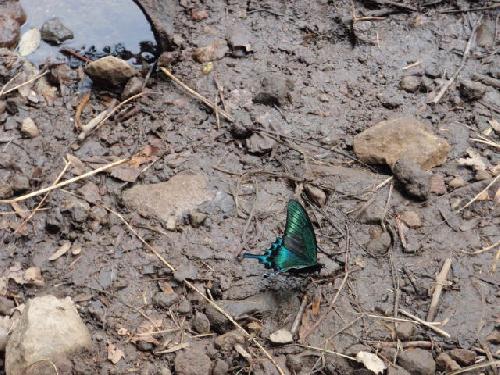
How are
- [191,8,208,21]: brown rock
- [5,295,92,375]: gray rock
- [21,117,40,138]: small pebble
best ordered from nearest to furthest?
[5,295,92,375]: gray rock → [21,117,40,138]: small pebble → [191,8,208,21]: brown rock

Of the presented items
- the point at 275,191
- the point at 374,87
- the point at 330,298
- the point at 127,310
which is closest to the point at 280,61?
the point at 374,87

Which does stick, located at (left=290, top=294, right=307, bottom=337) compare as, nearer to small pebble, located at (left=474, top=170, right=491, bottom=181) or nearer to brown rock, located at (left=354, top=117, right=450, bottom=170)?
brown rock, located at (left=354, top=117, right=450, bottom=170)

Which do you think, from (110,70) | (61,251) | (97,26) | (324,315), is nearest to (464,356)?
(324,315)

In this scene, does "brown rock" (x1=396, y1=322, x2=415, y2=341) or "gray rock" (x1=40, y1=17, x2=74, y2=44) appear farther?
"gray rock" (x1=40, y1=17, x2=74, y2=44)

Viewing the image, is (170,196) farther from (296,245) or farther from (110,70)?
(110,70)

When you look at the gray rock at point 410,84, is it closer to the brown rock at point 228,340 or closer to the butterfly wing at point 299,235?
the butterfly wing at point 299,235

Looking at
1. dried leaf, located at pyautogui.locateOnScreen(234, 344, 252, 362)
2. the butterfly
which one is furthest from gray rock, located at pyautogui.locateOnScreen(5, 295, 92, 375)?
the butterfly

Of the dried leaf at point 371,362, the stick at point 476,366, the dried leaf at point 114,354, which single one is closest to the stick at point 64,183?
the dried leaf at point 114,354

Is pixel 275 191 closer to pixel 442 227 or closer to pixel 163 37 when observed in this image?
pixel 442 227
